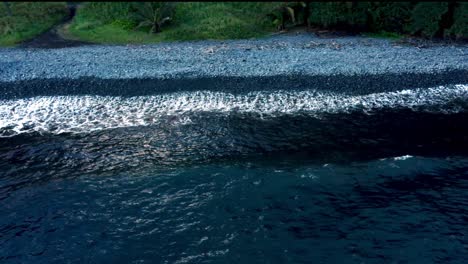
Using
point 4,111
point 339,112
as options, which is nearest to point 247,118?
point 339,112

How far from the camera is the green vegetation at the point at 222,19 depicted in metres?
31.5

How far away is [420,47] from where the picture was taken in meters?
29.5

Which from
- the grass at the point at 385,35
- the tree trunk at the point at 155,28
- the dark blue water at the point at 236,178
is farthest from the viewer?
the tree trunk at the point at 155,28

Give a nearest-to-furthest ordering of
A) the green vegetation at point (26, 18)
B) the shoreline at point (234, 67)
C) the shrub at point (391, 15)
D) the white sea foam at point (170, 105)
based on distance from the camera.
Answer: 1. the white sea foam at point (170, 105)
2. the shoreline at point (234, 67)
3. the shrub at point (391, 15)
4. the green vegetation at point (26, 18)

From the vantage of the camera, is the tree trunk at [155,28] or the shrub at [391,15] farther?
the tree trunk at [155,28]

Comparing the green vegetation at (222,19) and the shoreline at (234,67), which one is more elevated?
the green vegetation at (222,19)

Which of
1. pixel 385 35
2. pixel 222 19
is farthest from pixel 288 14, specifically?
pixel 385 35

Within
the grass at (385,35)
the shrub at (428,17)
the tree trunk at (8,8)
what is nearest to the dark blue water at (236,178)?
the shrub at (428,17)

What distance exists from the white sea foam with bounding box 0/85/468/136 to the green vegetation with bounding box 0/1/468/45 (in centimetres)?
866

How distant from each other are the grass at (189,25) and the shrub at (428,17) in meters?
10.2

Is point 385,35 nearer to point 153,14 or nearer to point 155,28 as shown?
point 155,28

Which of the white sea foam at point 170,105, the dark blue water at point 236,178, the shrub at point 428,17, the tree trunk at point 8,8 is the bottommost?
the dark blue water at point 236,178

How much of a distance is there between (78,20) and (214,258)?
3004 centimetres

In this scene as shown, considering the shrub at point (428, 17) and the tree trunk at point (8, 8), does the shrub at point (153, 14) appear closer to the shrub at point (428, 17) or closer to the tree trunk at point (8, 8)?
the tree trunk at point (8, 8)
